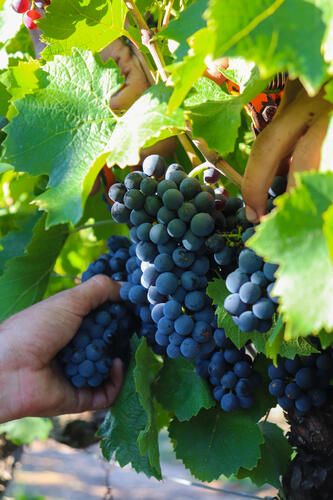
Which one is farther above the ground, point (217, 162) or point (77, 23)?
point (77, 23)

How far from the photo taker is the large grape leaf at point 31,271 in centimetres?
103

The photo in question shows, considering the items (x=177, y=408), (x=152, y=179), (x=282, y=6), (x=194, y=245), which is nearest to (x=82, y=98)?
(x=152, y=179)

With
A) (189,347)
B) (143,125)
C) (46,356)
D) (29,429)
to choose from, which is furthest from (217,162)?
(29,429)

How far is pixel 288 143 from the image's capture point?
55 centimetres

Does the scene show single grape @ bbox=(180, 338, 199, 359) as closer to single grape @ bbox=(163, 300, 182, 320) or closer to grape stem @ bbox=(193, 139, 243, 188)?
single grape @ bbox=(163, 300, 182, 320)

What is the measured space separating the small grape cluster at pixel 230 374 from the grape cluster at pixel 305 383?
0.05 metres

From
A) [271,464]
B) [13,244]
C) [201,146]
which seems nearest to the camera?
[201,146]

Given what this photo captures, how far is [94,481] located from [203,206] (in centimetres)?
244

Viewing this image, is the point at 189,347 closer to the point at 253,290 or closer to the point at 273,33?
the point at 253,290

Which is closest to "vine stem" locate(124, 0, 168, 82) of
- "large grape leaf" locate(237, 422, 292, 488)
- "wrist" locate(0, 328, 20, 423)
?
"wrist" locate(0, 328, 20, 423)

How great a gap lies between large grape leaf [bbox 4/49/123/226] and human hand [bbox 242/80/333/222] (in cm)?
19

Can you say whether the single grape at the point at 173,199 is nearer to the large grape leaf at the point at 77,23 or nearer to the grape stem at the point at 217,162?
the grape stem at the point at 217,162

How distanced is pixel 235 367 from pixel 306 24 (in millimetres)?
521

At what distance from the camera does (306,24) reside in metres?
0.37
